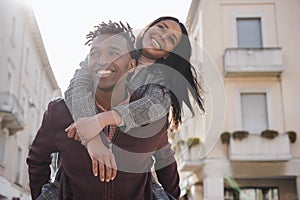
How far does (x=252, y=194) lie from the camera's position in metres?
14.6

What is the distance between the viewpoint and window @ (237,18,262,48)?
1430 centimetres

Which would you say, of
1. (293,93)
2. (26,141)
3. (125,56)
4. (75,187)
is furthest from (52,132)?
(26,141)

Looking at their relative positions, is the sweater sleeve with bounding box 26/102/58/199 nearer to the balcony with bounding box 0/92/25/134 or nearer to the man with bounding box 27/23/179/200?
the man with bounding box 27/23/179/200

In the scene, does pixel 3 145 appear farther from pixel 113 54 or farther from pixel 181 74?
pixel 113 54

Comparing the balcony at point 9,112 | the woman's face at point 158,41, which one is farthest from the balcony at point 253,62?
the woman's face at point 158,41

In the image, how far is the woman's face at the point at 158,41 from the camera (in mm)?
1372

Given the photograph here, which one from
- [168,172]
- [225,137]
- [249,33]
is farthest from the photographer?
[249,33]

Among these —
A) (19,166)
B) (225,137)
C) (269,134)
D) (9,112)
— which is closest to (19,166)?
(19,166)

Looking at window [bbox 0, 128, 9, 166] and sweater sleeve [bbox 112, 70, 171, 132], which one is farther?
window [bbox 0, 128, 9, 166]

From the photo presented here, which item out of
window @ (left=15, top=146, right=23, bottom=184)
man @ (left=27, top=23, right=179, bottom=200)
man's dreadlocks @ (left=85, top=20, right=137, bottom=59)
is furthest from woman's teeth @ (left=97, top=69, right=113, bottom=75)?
window @ (left=15, top=146, right=23, bottom=184)

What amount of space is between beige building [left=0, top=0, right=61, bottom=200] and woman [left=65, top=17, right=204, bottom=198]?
11.9m

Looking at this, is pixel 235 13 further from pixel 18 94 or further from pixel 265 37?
pixel 18 94

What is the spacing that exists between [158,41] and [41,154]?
1.45 ft

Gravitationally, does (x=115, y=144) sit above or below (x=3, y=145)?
below
